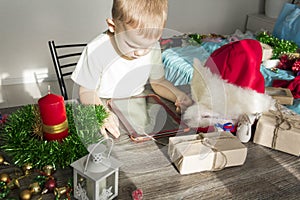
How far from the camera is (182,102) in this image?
100 centimetres

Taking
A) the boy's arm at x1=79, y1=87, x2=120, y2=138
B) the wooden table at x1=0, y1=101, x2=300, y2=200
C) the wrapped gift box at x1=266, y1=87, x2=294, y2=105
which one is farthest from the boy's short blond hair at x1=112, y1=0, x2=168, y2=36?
the wrapped gift box at x1=266, y1=87, x2=294, y2=105

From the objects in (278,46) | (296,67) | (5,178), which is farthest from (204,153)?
(278,46)

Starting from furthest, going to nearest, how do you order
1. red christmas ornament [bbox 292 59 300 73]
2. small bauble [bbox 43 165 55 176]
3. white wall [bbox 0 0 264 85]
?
1. white wall [bbox 0 0 264 85]
2. red christmas ornament [bbox 292 59 300 73]
3. small bauble [bbox 43 165 55 176]

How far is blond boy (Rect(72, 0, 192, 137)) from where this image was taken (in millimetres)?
686

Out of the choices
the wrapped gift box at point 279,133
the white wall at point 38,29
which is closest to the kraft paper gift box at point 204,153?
the wrapped gift box at point 279,133

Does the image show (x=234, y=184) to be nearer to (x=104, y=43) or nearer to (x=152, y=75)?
(x=152, y=75)

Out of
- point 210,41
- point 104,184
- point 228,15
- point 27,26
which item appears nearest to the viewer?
point 104,184

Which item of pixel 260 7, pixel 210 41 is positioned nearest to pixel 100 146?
pixel 210 41

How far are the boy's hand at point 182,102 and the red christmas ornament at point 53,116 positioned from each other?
368mm

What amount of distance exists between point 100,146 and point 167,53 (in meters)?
0.35

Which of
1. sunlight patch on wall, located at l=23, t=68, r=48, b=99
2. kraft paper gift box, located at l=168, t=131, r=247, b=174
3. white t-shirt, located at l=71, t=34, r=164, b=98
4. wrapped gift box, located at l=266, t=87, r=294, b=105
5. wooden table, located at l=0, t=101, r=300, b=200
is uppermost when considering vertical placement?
white t-shirt, located at l=71, t=34, r=164, b=98

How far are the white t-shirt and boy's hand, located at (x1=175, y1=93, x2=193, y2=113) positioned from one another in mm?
140

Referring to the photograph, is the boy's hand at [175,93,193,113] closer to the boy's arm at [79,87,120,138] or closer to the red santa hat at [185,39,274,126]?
the red santa hat at [185,39,274,126]

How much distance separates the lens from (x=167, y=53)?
2.92 feet
